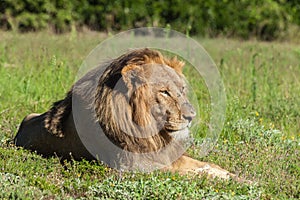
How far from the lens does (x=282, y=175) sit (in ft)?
18.8

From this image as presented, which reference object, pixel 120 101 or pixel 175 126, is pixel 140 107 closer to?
pixel 120 101

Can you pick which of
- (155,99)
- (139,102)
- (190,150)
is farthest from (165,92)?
(190,150)

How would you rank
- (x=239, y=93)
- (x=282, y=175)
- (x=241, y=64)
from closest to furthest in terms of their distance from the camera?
(x=282, y=175) < (x=239, y=93) < (x=241, y=64)

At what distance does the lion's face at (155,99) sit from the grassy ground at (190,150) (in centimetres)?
45

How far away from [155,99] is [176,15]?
1170cm

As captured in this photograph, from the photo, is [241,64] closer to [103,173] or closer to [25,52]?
[25,52]

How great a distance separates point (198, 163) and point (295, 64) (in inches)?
266

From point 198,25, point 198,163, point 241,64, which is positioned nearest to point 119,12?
point 198,25

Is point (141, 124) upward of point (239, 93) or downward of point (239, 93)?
upward

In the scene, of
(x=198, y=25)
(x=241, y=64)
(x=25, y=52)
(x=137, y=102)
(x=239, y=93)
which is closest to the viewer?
(x=137, y=102)

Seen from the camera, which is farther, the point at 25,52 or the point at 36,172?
the point at 25,52

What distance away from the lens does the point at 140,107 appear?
5348 mm

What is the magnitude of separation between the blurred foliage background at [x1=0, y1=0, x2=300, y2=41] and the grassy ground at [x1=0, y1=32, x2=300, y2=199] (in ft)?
16.8

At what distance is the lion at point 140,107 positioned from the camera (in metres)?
5.36
